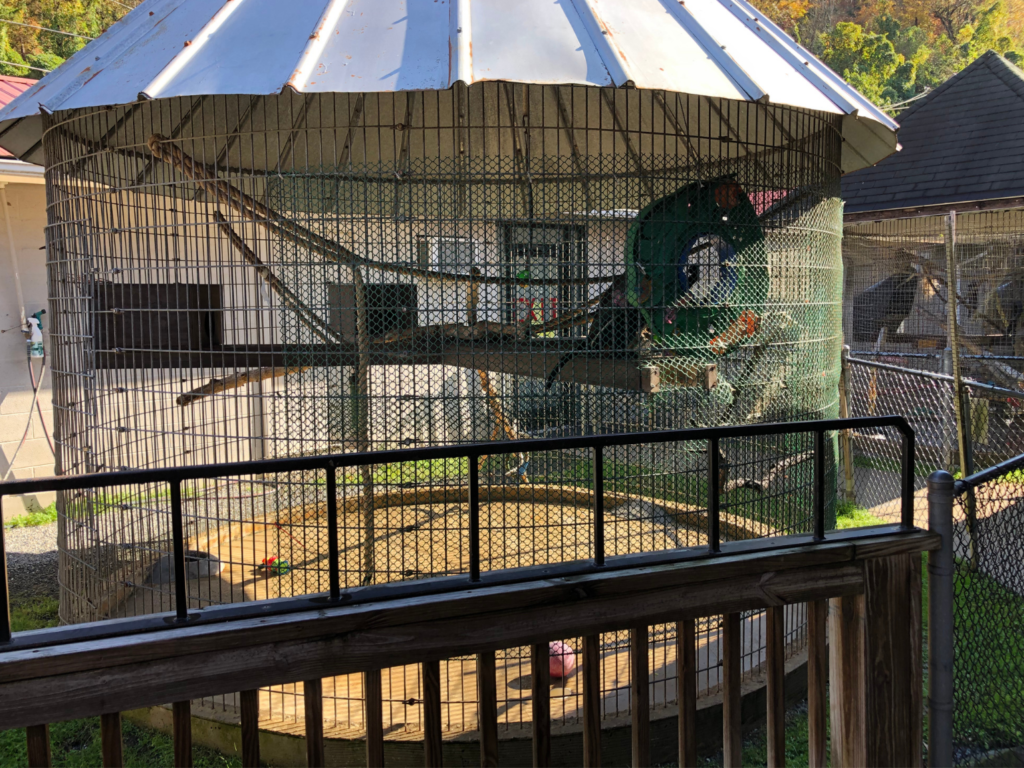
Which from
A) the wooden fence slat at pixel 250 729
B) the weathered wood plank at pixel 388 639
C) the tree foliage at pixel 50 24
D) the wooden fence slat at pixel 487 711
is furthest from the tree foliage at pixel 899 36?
the wooden fence slat at pixel 250 729

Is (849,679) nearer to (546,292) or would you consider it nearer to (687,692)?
(687,692)

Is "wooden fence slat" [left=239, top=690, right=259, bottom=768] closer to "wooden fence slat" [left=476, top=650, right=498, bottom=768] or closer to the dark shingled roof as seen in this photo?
"wooden fence slat" [left=476, top=650, right=498, bottom=768]

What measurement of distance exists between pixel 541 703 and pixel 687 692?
408mm

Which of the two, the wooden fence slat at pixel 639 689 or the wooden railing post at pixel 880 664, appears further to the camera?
the wooden railing post at pixel 880 664

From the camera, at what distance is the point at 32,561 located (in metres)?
6.80

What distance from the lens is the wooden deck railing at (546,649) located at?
5.45 ft

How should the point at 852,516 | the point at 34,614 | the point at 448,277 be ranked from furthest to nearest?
the point at 852,516, the point at 34,614, the point at 448,277

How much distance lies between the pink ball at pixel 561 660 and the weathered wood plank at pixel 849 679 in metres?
1.81

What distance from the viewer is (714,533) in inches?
85.1

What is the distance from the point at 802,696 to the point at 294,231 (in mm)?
3936

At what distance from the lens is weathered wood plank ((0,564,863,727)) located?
5.39 ft

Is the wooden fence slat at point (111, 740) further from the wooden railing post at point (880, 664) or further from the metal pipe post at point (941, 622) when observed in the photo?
the metal pipe post at point (941, 622)

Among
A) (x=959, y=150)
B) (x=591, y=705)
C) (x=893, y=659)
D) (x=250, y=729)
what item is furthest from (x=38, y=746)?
(x=959, y=150)

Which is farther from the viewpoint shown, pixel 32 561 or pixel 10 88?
pixel 10 88
